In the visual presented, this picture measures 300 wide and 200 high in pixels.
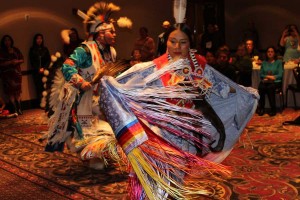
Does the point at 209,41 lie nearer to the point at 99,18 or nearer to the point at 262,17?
the point at 262,17

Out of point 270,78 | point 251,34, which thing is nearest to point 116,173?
point 270,78

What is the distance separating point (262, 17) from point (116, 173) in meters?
7.98

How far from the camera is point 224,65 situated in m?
7.18

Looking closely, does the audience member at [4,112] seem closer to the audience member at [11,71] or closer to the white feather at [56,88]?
the audience member at [11,71]

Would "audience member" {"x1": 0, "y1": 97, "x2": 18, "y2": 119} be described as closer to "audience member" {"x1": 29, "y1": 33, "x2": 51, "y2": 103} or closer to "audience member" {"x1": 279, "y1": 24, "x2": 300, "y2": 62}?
"audience member" {"x1": 29, "y1": 33, "x2": 51, "y2": 103}

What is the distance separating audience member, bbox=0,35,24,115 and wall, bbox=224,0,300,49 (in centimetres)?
598

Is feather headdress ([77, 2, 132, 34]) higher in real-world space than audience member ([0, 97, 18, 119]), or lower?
higher

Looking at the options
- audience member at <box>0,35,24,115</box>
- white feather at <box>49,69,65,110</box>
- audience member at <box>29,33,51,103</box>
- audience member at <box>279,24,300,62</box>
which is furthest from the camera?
audience member at <box>29,33,51,103</box>

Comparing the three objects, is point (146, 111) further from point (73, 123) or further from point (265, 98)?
point (265, 98)

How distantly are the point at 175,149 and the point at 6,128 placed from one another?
4799mm

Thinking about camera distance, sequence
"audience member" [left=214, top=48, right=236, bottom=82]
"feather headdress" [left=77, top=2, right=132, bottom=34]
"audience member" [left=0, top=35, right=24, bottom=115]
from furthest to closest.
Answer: "audience member" [left=0, top=35, right=24, bottom=115] < "audience member" [left=214, top=48, right=236, bottom=82] < "feather headdress" [left=77, top=2, right=132, bottom=34]

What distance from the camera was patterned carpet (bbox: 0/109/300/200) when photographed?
3.87 metres

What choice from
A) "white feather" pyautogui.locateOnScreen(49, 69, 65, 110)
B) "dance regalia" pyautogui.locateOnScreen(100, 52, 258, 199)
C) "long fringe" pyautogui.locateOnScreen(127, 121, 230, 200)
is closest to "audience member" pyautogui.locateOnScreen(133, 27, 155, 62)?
"white feather" pyautogui.locateOnScreen(49, 69, 65, 110)

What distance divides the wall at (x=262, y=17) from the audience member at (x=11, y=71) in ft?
19.6
